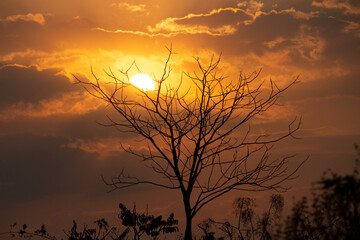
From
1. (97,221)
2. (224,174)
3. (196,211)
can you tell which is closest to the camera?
(196,211)

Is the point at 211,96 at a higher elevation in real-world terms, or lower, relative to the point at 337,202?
higher

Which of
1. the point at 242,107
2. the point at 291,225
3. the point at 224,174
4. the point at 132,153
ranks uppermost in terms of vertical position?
the point at 242,107

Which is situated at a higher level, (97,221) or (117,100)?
(117,100)

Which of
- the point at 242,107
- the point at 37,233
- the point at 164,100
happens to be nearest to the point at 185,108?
the point at 164,100

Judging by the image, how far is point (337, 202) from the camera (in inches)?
145

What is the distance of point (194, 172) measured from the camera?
26.3 feet

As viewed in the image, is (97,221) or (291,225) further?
(97,221)

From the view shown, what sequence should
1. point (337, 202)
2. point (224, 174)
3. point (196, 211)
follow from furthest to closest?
point (224, 174), point (196, 211), point (337, 202)

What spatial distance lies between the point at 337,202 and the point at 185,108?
5.19 meters

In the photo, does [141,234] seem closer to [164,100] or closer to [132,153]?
[132,153]

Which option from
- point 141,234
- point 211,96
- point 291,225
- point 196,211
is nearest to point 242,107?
point 211,96

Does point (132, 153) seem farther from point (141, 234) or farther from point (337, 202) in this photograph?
point (337, 202)

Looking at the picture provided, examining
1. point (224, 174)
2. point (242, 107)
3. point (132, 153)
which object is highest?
point (242, 107)

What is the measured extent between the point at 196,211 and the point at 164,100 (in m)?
2.34
